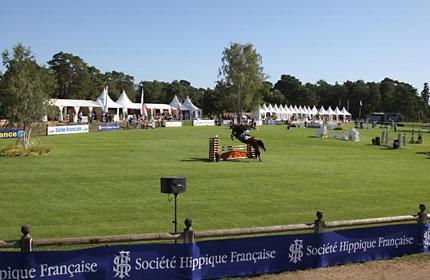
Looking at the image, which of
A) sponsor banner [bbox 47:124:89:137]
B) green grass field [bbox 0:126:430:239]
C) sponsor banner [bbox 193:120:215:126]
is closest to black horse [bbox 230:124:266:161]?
green grass field [bbox 0:126:430:239]

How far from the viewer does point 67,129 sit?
171ft

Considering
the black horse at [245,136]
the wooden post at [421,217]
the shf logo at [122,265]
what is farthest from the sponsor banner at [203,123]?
the shf logo at [122,265]

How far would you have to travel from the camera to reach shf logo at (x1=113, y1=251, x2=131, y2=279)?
8500 millimetres

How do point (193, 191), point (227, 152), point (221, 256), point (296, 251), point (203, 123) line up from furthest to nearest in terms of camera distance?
point (203, 123) < point (227, 152) < point (193, 191) < point (296, 251) < point (221, 256)

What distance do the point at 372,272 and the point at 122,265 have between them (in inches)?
211

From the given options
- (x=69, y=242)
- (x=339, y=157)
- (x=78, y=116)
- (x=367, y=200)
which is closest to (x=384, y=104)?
(x=78, y=116)

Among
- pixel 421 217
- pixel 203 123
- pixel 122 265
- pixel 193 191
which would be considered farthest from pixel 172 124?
pixel 122 265

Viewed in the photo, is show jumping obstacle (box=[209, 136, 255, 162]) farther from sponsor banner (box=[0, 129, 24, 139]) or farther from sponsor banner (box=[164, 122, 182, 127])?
A: sponsor banner (box=[164, 122, 182, 127])

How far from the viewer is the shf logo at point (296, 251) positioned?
32.7 ft

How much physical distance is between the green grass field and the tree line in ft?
38.4

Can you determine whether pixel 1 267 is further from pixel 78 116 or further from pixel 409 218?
pixel 78 116

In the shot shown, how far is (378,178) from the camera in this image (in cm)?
2403

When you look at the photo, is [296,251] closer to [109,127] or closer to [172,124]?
[109,127]

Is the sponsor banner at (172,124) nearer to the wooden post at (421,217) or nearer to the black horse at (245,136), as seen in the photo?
the black horse at (245,136)
